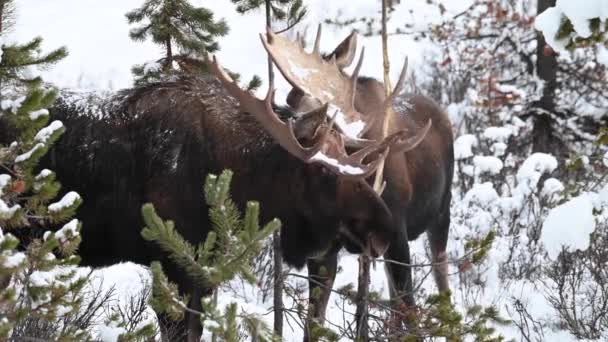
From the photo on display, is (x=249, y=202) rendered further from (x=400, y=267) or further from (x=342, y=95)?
(x=400, y=267)

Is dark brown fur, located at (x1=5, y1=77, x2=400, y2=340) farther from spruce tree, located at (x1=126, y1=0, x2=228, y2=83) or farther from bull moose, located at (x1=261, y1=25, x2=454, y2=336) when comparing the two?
spruce tree, located at (x1=126, y1=0, x2=228, y2=83)

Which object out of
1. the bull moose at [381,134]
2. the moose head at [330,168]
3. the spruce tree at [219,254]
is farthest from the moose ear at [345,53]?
the spruce tree at [219,254]

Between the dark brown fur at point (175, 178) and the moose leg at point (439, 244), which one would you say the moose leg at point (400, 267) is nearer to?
the dark brown fur at point (175, 178)

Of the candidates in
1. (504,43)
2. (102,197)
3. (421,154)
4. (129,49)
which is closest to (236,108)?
(102,197)

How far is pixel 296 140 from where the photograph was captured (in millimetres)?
4363

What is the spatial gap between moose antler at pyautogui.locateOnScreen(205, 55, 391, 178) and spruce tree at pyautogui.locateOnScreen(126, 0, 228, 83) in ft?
3.45

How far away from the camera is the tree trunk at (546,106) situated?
10.0m

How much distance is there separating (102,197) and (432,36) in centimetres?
844

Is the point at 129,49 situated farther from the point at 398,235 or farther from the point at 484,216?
the point at 398,235

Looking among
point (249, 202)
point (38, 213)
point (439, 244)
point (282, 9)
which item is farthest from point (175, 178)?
point (439, 244)

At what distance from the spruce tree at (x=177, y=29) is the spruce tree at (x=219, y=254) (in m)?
2.89

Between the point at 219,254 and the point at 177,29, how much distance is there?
3.17m

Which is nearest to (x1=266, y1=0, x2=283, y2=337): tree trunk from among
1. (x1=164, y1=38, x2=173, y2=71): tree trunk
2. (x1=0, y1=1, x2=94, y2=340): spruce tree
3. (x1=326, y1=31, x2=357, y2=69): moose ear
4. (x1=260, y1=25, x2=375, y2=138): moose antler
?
(x1=260, y1=25, x2=375, y2=138): moose antler

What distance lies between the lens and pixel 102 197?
462cm
